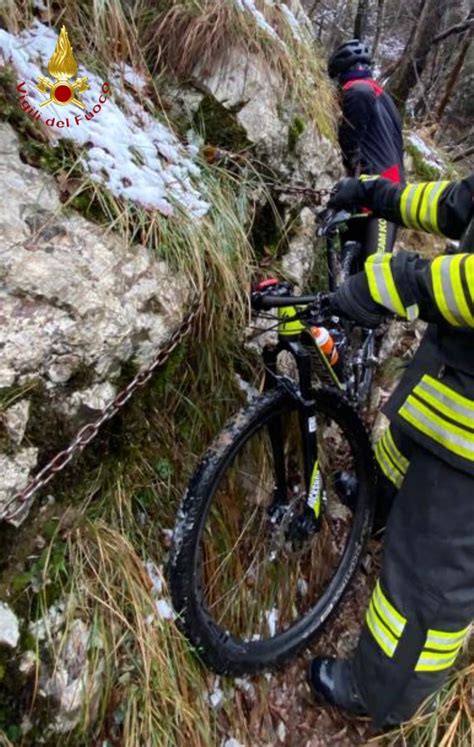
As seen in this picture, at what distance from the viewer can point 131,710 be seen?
1.91 meters

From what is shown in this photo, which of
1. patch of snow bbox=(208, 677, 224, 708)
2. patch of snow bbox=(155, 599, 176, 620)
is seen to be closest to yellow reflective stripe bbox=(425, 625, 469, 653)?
patch of snow bbox=(208, 677, 224, 708)

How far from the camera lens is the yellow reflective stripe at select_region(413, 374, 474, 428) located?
1949 millimetres

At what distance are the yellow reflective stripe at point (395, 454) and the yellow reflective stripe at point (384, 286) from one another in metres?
1.05

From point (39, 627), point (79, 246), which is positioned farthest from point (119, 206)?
point (39, 627)

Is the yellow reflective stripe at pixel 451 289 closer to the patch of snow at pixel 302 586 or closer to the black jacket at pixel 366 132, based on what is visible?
the patch of snow at pixel 302 586

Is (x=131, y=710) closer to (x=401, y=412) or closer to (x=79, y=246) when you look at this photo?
(x=401, y=412)

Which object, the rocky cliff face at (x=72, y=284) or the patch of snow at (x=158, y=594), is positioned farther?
the patch of snow at (x=158, y=594)

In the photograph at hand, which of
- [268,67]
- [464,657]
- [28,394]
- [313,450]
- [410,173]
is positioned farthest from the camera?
[410,173]

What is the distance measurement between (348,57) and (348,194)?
142cm

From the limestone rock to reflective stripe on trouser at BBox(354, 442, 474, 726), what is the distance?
1163 millimetres

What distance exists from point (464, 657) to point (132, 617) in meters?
1.61

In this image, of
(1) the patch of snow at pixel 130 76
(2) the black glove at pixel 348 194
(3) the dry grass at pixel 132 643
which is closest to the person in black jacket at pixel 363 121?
(2) the black glove at pixel 348 194

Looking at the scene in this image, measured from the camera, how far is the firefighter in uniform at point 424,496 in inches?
70.9

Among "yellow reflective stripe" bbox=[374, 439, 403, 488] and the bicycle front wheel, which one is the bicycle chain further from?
"yellow reflective stripe" bbox=[374, 439, 403, 488]
